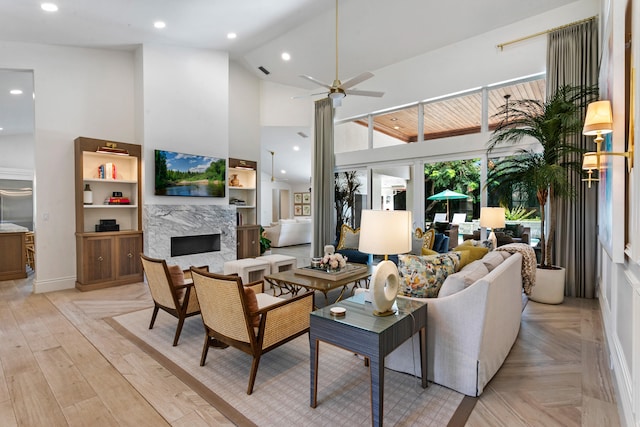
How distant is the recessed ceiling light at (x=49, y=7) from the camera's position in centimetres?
409

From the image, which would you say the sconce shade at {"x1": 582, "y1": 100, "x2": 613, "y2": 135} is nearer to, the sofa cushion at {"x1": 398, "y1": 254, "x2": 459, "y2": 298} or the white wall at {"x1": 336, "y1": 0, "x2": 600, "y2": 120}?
the sofa cushion at {"x1": 398, "y1": 254, "x2": 459, "y2": 298}

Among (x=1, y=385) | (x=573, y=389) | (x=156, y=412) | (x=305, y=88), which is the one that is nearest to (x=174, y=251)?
(x=1, y=385)

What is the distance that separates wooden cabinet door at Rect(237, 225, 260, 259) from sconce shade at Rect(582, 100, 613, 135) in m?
6.05

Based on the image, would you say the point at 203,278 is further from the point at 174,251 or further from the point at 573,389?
the point at 174,251

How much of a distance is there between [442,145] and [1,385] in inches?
242

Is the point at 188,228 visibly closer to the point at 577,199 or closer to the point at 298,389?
the point at 298,389

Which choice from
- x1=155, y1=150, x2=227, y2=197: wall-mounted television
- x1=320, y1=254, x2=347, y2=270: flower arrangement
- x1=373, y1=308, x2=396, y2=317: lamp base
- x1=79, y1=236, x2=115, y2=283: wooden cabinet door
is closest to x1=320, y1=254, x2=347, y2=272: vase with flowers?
x1=320, y1=254, x2=347, y2=270: flower arrangement

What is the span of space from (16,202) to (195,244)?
5.08 m

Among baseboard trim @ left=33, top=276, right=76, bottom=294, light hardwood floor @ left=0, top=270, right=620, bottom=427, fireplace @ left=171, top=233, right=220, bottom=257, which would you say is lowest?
light hardwood floor @ left=0, top=270, right=620, bottom=427

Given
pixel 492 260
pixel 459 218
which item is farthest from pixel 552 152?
pixel 492 260

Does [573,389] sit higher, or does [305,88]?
[305,88]

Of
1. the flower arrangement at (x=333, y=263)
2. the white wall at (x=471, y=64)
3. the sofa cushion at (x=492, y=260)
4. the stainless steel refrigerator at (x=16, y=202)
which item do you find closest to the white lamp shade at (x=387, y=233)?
the sofa cushion at (x=492, y=260)

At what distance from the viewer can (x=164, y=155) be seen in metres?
5.59

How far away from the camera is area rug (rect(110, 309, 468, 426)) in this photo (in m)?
1.94
